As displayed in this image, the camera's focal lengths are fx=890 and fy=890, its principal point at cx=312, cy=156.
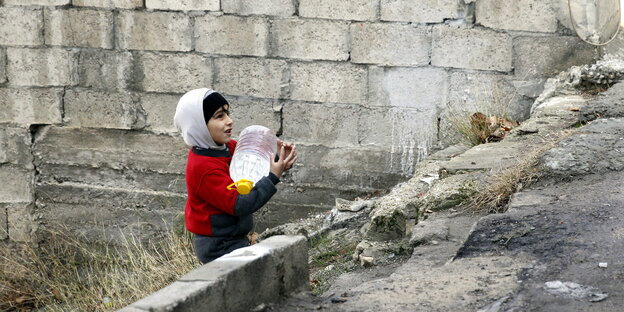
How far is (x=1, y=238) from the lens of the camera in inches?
308

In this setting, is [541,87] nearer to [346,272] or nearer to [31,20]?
[346,272]

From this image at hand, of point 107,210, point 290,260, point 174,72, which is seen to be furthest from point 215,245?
point 107,210

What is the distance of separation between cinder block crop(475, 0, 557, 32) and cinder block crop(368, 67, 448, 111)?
0.51m

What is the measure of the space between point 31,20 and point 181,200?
1.91 metres

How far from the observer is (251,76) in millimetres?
7012

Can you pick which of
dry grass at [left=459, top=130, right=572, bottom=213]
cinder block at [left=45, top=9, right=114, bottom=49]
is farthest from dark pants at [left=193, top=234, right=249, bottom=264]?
cinder block at [left=45, top=9, right=114, bottom=49]

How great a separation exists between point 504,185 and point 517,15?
7.66ft

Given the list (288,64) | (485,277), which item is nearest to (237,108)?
(288,64)

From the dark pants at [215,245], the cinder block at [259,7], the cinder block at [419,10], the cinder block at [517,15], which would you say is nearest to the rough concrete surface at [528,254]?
the dark pants at [215,245]

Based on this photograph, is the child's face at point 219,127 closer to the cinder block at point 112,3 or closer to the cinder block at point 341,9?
the cinder block at point 341,9

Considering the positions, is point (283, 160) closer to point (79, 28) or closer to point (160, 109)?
point (160, 109)

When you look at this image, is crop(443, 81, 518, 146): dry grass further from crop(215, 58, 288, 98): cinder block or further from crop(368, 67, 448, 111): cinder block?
crop(215, 58, 288, 98): cinder block

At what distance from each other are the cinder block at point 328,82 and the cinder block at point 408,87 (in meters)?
0.10

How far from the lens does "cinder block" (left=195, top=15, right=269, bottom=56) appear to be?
6.90 metres
